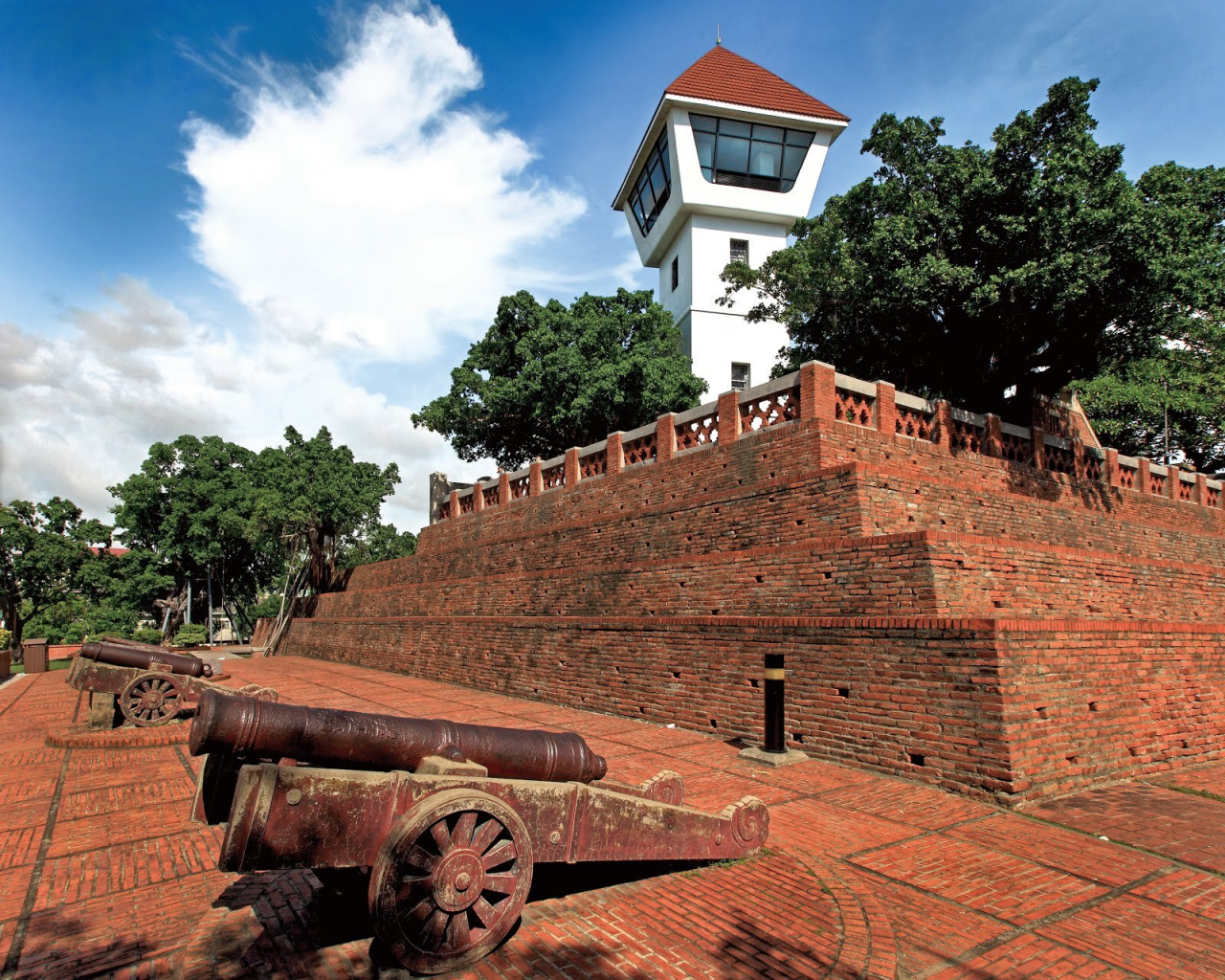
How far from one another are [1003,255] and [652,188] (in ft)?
71.0

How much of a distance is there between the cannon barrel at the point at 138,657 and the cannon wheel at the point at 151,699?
0.49 feet

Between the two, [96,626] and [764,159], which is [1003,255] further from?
[96,626]

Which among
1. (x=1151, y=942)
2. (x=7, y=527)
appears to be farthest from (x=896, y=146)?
(x=7, y=527)

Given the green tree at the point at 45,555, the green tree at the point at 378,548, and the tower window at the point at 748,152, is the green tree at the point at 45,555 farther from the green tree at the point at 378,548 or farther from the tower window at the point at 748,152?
the tower window at the point at 748,152

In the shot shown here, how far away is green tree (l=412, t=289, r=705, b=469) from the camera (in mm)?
22703

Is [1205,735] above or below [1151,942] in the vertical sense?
above

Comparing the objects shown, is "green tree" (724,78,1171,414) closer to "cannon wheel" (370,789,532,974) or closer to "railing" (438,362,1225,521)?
"railing" (438,362,1225,521)

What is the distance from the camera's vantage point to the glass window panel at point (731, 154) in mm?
29188

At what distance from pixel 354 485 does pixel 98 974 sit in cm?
2721

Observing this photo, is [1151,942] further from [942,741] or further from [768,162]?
[768,162]

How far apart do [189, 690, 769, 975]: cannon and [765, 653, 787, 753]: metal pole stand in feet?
11.8

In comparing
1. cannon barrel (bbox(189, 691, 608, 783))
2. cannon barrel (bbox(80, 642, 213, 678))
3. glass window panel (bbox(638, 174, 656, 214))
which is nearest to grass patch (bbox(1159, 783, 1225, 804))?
cannon barrel (bbox(189, 691, 608, 783))

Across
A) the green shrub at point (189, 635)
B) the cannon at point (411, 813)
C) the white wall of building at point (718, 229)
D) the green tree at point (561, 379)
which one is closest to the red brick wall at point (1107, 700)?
the cannon at point (411, 813)

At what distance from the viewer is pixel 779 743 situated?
7.19 metres
